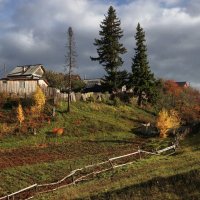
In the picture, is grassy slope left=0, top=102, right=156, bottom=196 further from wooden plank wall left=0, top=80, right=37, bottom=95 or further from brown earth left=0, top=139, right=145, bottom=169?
wooden plank wall left=0, top=80, right=37, bottom=95

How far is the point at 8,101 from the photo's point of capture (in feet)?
204

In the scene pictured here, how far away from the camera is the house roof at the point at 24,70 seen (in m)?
83.6

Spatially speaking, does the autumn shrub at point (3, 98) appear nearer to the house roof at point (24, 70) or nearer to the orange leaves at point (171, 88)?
the house roof at point (24, 70)

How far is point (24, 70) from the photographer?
85.0 meters

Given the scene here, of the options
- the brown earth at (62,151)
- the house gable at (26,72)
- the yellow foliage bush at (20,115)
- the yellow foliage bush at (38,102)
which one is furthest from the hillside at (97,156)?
the house gable at (26,72)

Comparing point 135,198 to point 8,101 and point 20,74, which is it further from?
point 20,74

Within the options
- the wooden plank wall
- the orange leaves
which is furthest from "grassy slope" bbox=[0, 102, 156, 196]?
the orange leaves

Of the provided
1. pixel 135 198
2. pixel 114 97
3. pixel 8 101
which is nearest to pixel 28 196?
pixel 135 198

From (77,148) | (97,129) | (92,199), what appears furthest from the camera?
(97,129)

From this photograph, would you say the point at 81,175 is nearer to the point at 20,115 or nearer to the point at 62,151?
the point at 62,151

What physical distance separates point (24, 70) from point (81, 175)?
2124 inches

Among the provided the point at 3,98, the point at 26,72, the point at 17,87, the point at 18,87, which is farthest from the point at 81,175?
the point at 26,72

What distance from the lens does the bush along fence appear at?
29.5 meters

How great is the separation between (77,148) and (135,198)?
2951cm
